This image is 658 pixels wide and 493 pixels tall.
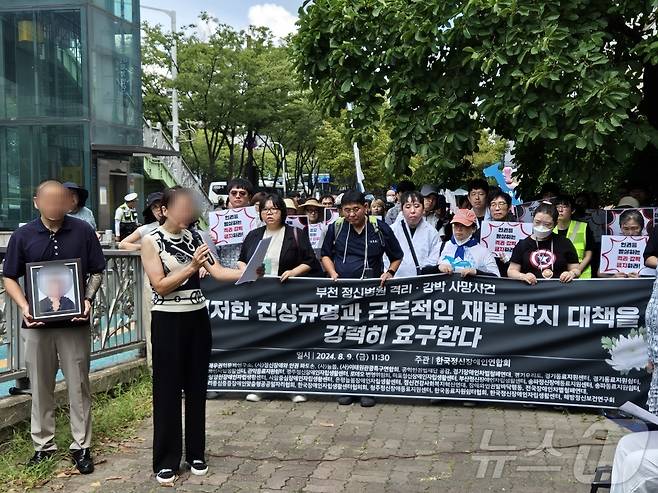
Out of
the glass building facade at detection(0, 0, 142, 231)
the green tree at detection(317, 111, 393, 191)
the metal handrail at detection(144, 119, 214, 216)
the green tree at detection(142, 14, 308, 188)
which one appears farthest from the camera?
the green tree at detection(317, 111, 393, 191)

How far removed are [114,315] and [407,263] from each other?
2.82m

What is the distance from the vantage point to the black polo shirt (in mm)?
4812

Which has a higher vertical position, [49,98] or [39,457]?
[49,98]

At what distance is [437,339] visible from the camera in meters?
6.44

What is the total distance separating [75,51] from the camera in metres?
22.0

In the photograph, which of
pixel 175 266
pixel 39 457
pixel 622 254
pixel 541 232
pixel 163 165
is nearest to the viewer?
pixel 175 266

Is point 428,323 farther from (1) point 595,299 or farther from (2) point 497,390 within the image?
(1) point 595,299

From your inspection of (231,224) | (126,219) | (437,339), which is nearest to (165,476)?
(437,339)

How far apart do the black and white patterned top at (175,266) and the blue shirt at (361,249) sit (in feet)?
7.46

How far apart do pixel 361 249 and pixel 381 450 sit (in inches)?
79.9

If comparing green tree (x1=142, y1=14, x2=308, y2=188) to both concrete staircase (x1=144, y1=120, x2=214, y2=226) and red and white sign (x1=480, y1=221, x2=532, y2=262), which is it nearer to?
concrete staircase (x1=144, y1=120, x2=214, y2=226)

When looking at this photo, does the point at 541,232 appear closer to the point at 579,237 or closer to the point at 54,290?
the point at 579,237

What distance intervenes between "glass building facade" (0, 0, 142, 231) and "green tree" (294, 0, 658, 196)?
49.4 ft

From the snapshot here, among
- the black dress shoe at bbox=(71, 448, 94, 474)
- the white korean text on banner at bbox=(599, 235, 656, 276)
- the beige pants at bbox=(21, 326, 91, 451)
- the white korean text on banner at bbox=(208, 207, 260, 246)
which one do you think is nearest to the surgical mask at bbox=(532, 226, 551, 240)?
the white korean text on banner at bbox=(599, 235, 656, 276)
